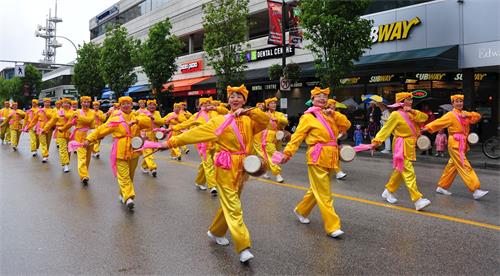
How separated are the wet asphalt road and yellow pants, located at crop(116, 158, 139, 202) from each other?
0.87 ft

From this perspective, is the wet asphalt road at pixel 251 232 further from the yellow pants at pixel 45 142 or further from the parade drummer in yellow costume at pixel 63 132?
the yellow pants at pixel 45 142

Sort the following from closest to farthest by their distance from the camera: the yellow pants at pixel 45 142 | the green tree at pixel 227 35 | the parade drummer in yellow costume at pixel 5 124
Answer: the yellow pants at pixel 45 142, the parade drummer in yellow costume at pixel 5 124, the green tree at pixel 227 35

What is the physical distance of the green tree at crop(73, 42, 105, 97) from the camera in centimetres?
4070

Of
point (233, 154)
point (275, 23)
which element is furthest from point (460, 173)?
point (275, 23)

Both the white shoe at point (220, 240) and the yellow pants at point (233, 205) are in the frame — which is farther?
the white shoe at point (220, 240)

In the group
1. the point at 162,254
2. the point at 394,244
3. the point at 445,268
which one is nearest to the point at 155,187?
the point at 162,254

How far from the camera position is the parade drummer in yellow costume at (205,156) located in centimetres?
809

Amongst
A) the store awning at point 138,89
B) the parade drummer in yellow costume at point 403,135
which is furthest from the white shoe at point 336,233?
the store awning at point 138,89

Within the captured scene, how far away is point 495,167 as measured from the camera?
11547 millimetres

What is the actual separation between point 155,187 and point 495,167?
8704 mm

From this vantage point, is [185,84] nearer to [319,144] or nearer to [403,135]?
[403,135]

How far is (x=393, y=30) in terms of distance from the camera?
704 inches

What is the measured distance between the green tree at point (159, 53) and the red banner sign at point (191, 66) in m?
3.17

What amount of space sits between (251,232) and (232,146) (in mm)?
1471
